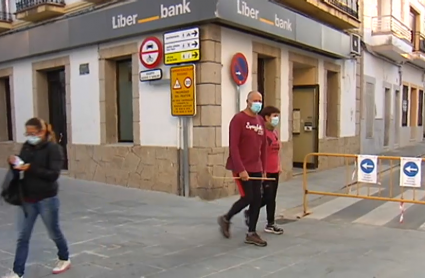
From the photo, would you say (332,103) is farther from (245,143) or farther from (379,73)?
(245,143)

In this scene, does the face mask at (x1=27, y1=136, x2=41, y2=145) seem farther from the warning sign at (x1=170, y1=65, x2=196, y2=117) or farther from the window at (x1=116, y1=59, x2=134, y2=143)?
the window at (x1=116, y1=59, x2=134, y2=143)

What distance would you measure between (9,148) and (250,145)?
10.2 m

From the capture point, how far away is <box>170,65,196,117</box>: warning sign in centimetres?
812

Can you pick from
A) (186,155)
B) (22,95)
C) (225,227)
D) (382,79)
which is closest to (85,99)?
(22,95)

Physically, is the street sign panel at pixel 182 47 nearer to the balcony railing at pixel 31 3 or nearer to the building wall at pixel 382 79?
the balcony railing at pixel 31 3

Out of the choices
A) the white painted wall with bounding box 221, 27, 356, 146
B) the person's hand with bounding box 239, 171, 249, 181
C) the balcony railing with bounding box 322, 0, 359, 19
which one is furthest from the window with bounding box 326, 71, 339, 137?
the person's hand with bounding box 239, 171, 249, 181

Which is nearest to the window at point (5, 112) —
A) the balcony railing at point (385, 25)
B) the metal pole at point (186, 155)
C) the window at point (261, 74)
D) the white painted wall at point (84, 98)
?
the white painted wall at point (84, 98)

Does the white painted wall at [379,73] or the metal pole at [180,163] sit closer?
the metal pole at [180,163]

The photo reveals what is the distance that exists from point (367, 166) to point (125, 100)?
5.77m

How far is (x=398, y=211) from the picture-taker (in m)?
7.18

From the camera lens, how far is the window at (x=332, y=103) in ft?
43.9

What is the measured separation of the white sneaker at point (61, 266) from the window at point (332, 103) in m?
10.7

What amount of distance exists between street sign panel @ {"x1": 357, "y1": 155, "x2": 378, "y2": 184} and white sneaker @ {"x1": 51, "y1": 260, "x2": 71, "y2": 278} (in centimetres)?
474

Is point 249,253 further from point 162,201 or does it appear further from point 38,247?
point 162,201
